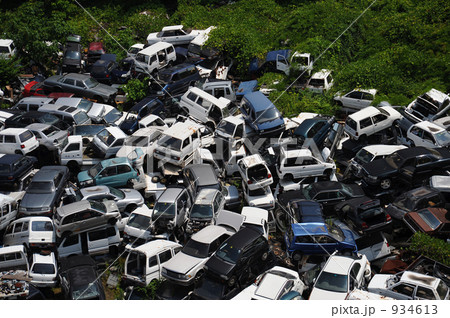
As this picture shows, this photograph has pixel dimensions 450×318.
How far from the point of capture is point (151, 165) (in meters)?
23.3

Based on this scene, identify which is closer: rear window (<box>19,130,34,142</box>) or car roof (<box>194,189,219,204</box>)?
car roof (<box>194,189,219,204</box>)

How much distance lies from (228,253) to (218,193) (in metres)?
3.86

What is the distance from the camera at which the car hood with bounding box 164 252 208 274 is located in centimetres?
1636

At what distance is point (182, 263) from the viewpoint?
16.6 m

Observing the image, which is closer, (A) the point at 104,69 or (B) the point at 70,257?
(B) the point at 70,257

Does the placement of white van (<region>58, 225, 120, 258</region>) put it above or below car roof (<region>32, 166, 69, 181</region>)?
below

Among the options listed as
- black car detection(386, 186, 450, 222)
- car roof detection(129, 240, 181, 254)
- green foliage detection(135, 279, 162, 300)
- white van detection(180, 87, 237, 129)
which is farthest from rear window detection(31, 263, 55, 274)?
black car detection(386, 186, 450, 222)

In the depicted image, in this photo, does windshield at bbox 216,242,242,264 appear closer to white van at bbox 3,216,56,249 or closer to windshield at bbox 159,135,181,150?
white van at bbox 3,216,56,249

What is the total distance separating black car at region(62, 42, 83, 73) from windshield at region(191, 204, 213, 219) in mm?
18090

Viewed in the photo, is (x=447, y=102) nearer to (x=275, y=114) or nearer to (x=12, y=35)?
(x=275, y=114)

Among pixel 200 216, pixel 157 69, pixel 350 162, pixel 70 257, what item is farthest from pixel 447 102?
pixel 70 257

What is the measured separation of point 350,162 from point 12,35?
987 inches

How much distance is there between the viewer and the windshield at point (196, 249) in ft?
55.9

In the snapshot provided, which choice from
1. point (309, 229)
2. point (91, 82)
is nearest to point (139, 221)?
point (309, 229)
